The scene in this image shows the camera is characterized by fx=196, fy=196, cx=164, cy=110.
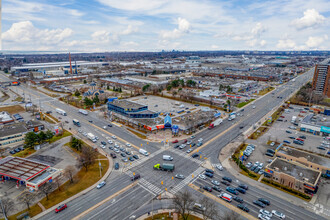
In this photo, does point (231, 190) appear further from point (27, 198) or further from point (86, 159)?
point (27, 198)

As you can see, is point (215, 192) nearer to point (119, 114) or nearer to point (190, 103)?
point (119, 114)

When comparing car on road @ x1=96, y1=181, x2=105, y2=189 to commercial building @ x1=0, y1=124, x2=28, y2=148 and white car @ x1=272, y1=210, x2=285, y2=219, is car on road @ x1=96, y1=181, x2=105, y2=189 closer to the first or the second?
white car @ x1=272, y1=210, x2=285, y2=219

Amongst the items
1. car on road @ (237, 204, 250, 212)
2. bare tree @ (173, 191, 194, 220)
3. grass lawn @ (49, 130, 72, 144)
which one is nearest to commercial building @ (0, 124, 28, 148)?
grass lawn @ (49, 130, 72, 144)

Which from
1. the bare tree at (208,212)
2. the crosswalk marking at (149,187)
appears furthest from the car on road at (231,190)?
the crosswalk marking at (149,187)

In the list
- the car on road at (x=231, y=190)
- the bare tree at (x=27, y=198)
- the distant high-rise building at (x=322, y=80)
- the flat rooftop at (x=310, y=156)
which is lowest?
the bare tree at (x=27, y=198)

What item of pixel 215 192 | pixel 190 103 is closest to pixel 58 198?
pixel 215 192

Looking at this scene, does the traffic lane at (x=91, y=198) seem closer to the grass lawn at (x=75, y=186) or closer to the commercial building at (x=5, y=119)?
the grass lawn at (x=75, y=186)
